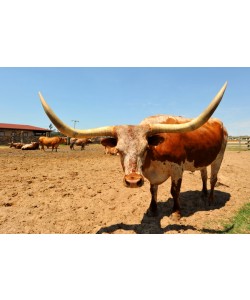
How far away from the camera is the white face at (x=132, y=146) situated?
3.45 meters

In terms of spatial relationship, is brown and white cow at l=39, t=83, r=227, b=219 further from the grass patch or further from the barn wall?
the barn wall

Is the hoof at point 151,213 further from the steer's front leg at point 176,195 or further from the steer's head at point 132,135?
the steer's head at point 132,135

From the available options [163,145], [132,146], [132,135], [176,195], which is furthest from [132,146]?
[176,195]

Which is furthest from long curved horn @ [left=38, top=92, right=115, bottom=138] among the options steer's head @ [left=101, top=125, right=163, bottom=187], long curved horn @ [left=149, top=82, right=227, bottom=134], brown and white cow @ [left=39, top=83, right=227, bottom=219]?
long curved horn @ [left=149, top=82, right=227, bottom=134]

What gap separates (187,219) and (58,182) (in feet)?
15.1

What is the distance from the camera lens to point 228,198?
630 centimetres

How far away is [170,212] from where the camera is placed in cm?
512

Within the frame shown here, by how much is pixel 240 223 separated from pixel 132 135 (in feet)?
9.25

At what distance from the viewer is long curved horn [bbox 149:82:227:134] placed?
10.3ft

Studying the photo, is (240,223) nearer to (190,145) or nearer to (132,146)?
(190,145)

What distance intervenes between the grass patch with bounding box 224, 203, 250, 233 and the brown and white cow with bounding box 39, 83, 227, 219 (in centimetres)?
88

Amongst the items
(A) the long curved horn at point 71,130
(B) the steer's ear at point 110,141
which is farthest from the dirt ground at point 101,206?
(A) the long curved horn at point 71,130

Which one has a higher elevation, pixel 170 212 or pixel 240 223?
pixel 240 223
